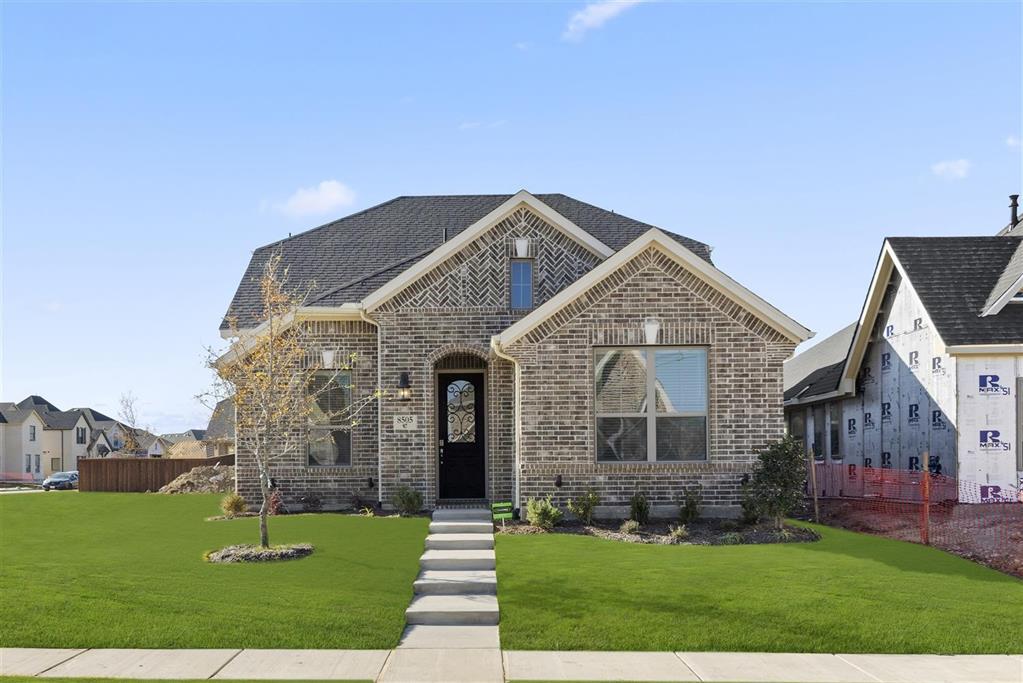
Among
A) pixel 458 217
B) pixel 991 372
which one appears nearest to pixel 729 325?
pixel 991 372

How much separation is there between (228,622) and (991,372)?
50.4 feet

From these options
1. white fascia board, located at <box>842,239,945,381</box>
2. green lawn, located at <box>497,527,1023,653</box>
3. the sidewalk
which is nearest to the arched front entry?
green lawn, located at <box>497,527,1023,653</box>

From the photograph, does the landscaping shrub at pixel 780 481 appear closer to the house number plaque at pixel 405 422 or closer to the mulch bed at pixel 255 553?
the house number plaque at pixel 405 422

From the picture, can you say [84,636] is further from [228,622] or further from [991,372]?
[991,372]

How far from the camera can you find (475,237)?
1786 centimetres

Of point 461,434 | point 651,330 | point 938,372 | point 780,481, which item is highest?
point 651,330

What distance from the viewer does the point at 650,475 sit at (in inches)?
612

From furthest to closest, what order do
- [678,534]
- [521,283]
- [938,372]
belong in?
[938,372] < [521,283] < [678,534]

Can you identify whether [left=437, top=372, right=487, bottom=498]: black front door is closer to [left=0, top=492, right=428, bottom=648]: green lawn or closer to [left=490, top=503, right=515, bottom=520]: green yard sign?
[left=0, top=492, right=428, bottom=648]: green lawn

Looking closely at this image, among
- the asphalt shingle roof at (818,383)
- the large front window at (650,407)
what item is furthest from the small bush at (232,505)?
the asphalt shingle roof at (818,383)

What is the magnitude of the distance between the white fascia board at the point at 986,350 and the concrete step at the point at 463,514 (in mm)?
9807

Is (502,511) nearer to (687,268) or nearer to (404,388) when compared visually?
(404,388)

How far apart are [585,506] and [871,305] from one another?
37.4 feet

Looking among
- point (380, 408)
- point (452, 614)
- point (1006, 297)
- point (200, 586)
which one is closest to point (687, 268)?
point (380, 408)
